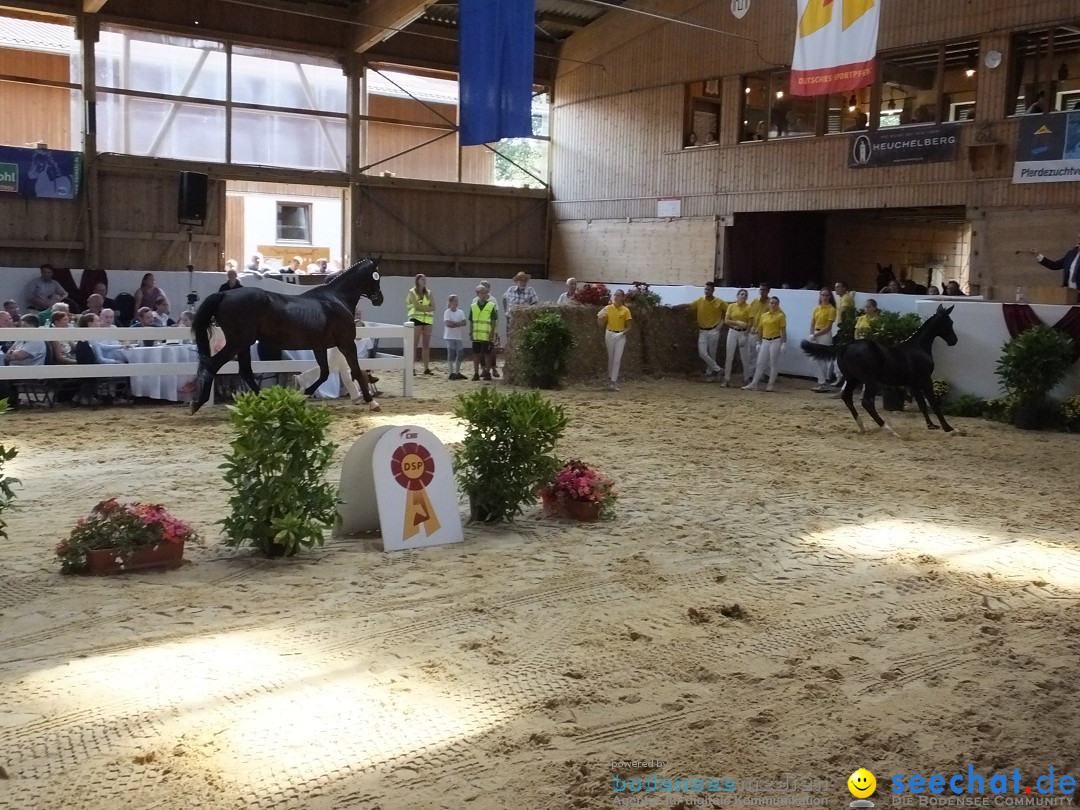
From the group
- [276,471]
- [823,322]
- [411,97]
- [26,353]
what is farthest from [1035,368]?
[411,97]

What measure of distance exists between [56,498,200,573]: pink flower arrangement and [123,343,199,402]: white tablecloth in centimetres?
674

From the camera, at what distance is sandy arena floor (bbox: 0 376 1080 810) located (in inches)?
130

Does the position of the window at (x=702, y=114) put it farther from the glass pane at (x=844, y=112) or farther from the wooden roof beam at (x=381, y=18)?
the wooden roof beam at (x=381, y=18)

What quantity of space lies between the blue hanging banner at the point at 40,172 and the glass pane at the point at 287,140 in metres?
3.20

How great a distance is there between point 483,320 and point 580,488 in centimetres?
894

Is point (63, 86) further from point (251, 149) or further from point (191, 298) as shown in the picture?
point (191, 298)

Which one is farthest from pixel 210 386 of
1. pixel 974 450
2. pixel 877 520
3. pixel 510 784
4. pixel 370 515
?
pixel 510 784

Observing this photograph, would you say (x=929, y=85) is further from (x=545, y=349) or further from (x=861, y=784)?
(x=861, y=784)

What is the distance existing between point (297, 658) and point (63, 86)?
1802 cm

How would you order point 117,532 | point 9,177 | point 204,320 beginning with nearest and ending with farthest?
point 117,532 < point 204,320 < point 9,177

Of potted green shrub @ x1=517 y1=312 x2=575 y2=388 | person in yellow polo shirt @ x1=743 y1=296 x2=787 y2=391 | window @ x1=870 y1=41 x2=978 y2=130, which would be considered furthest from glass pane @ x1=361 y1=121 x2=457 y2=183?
person in yellow polo shirt @ x1=743 y1=296 x2=787 y2=391

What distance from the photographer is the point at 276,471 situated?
572cm

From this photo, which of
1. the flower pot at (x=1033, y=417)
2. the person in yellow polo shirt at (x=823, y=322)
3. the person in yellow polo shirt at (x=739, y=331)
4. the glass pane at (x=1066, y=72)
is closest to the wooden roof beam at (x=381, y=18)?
the person in yellow polo shirt at (x=739, y=331)

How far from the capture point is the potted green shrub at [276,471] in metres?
5.64
